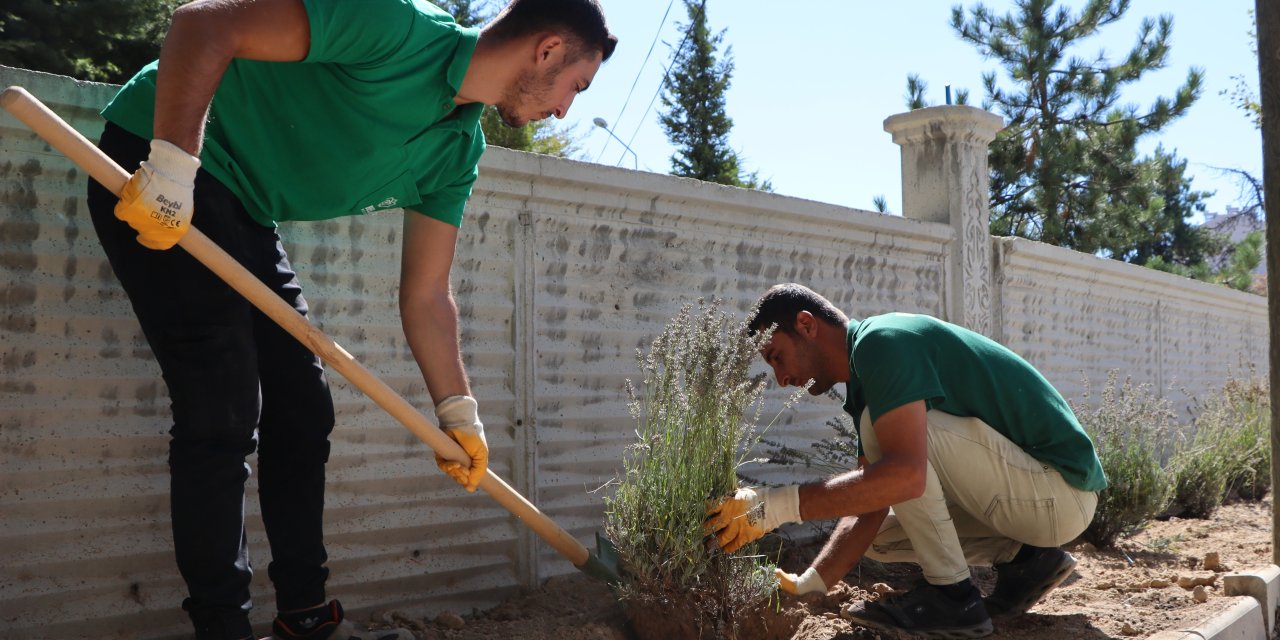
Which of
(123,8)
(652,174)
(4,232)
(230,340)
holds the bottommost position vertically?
(230,340)

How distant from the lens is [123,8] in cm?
956

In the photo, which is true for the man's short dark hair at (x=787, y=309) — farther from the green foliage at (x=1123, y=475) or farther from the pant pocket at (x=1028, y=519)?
the green foliage at (x=1123, y=475)

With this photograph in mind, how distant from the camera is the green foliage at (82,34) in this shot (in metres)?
9.16

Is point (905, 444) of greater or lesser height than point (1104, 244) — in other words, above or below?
below

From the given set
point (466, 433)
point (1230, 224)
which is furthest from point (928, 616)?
point (1230, 224)

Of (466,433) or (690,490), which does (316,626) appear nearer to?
(466,433)

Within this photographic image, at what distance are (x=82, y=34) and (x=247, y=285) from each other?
8.77 m

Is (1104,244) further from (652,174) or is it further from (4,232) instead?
(4,232)

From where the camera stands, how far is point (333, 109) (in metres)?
2.46

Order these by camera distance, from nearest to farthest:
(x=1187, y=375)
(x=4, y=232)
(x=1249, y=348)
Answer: (x=4, y=232)
(x=1187, y=375)
(x=1249, y=348)

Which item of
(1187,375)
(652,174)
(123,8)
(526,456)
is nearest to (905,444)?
(526,456)

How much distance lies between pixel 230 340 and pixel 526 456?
60.5 inches

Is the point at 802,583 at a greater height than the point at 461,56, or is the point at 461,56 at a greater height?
the point at 461,56

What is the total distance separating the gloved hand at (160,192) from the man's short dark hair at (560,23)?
0.78m
